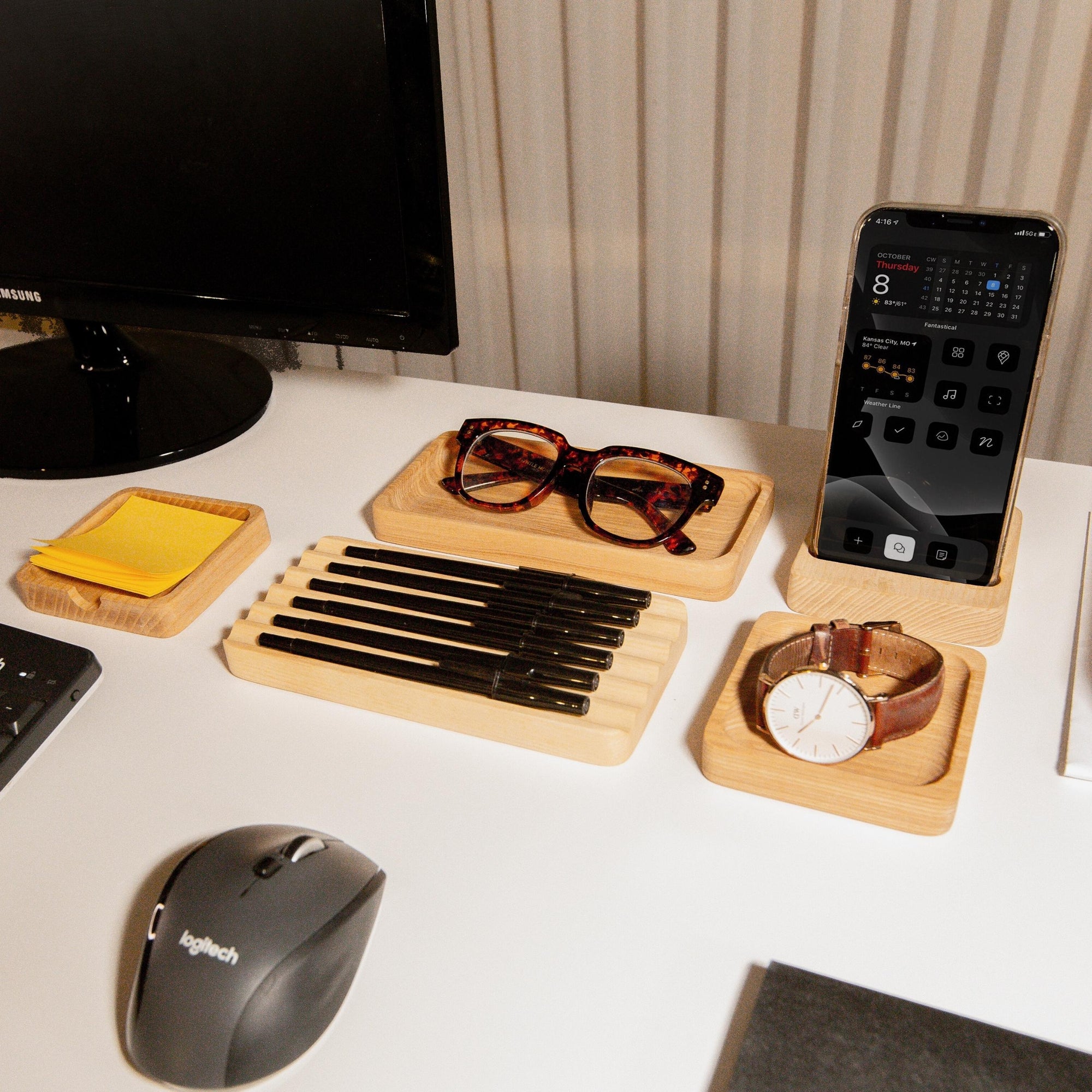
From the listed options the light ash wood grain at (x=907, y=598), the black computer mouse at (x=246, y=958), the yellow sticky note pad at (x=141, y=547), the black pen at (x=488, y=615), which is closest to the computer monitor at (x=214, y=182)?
the yellow sticky note pad at (x=141, y=547)

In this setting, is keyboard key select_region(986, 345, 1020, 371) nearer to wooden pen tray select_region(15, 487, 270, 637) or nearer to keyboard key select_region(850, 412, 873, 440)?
keyboard key select_region(850, 412, 873, 440)

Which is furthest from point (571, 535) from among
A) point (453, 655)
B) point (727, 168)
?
point (727, 168)

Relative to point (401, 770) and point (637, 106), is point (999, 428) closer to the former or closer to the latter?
point (401, 770)

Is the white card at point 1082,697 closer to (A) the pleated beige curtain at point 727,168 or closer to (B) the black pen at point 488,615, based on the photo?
(B) the black pen at point 488,615

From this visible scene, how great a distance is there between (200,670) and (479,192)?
1219mm

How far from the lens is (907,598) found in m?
0.62

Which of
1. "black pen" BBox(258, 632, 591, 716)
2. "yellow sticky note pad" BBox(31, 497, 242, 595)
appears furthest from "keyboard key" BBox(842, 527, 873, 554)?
"yellow sticky note pad" BBox(31, 497, 242, 595)

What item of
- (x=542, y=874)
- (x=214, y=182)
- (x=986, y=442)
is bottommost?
(x=542, y=874)

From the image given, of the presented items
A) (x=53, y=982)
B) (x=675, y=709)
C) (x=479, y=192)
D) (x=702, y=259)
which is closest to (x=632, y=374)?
(x=702, y=259)

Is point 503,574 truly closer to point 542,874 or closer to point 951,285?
point 542,874

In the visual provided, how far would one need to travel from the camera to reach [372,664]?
1.92 ft

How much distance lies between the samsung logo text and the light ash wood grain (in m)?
0.40

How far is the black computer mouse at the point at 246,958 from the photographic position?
1.31 feet

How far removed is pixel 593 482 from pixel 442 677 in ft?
0.73
